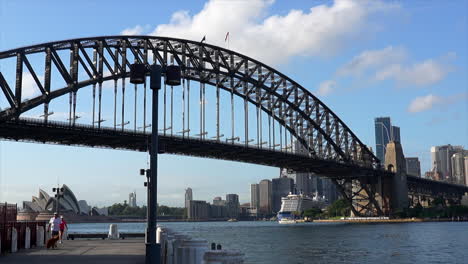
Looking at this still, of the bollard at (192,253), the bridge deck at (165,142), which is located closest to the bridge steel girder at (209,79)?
the bridge deck at (165,142)

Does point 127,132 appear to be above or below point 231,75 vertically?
below

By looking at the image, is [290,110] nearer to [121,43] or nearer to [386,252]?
[121,43]

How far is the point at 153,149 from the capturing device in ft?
52.0

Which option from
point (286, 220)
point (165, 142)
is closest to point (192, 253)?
point (165, 142)

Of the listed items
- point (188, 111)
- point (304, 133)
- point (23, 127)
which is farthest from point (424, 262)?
point (304, 133)

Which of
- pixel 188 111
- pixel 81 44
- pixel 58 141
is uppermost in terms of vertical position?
pixel 81 44

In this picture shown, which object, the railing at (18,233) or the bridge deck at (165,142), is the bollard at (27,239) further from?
the bridge deck at (165,142)

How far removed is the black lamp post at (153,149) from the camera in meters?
15.0

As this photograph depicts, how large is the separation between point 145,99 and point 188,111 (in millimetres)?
7702

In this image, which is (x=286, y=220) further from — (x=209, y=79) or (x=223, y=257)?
(x=223, y=257)

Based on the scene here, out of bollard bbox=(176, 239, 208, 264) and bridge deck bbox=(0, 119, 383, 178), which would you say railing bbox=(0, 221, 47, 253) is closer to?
bollard bbox=(176, 239, 208, 264)

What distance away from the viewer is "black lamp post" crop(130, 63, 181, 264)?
14961 mm

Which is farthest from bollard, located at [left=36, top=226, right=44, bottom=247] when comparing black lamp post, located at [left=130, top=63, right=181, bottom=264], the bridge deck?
the bridge deck

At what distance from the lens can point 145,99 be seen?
7938 centimetres
